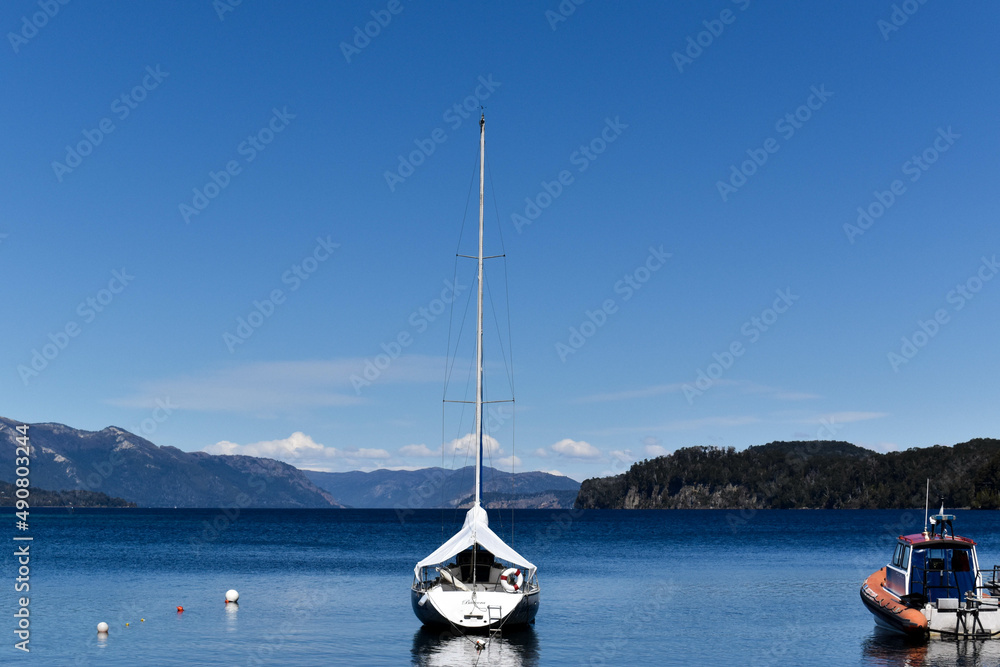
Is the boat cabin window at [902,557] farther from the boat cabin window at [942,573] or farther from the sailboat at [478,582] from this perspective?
the sailboat at [478,582]

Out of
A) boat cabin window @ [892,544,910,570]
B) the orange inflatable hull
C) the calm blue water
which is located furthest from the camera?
boat cabin window @ [892,544,910,570]

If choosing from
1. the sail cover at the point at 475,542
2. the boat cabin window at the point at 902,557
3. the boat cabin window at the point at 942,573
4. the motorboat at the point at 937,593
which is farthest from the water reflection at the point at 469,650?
the boat cabin window at the point at 942,573

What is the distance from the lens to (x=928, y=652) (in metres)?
35.7

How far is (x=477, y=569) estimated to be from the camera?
4094cm

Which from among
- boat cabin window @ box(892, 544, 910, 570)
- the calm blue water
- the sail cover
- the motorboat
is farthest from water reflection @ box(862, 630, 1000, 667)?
the sail cover

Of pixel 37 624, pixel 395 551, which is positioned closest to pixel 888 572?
pixel 37 624

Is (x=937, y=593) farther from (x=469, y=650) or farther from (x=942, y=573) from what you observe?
(x=469, y=650)

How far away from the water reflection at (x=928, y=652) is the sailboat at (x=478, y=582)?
13011mm

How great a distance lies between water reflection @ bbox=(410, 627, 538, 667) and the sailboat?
0.64m

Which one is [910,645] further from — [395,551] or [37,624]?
[395,551]

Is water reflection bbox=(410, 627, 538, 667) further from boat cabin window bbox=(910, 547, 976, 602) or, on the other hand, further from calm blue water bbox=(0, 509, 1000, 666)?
boat cabin window bbox=(910, 547, 976, 602)

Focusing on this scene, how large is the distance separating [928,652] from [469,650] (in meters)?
17.0

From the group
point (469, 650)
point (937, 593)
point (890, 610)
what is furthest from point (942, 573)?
point (469, 650)

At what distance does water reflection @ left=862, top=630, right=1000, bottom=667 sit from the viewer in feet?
111
